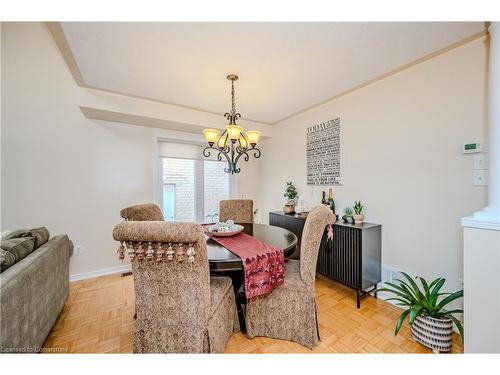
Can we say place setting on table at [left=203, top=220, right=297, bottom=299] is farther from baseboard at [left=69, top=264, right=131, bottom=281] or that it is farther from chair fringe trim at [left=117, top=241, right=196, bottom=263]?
baseboard at [left=69, top=264, right=131, bottom=281]

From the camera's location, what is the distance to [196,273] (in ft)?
3.69

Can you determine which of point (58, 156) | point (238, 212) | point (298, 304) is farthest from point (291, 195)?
point (58, 156)

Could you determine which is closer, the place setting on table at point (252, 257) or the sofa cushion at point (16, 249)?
the sofa cushion at point (16, 249)

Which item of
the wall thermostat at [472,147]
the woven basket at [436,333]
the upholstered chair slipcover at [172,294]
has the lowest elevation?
the woven basket at [436,333]

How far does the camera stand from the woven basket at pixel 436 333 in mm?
1398

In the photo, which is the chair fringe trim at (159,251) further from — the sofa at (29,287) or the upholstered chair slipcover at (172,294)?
the sofa at (29,287)

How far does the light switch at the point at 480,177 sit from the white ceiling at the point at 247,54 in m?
1.05

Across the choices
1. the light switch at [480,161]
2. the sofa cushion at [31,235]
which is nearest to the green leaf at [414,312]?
the light switch at [480,161]

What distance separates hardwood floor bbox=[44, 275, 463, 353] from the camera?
1482 mm

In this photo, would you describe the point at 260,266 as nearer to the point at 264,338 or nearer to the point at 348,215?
the point at 264,338

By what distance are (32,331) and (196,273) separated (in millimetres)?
1113

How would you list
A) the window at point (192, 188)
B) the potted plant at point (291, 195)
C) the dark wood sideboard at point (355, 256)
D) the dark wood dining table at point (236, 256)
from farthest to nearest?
the window at point (192, 188)
the potted plant at point (291, 195)
the dark wood sideboard at point (355, 256)
the dark wood dining table at point (236, 256)
